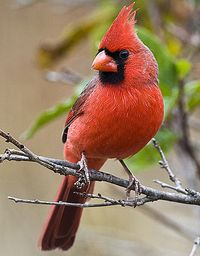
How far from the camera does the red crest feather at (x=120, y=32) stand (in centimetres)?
289

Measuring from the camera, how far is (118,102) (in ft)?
9.45

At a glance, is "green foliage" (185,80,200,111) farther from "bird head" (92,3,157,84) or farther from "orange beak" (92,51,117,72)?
"orange beak" (92,51,117,72)

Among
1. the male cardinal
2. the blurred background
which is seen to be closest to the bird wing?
the male cardinal

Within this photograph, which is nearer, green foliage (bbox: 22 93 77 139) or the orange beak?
the orange beak

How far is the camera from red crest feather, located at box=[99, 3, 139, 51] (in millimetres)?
2887

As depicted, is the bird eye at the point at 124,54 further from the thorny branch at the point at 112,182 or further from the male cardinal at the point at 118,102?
the thorny branch at the point at 112,182

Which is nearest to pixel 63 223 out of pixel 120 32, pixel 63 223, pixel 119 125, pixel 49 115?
pixel 63 223

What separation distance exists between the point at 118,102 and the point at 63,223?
667mm

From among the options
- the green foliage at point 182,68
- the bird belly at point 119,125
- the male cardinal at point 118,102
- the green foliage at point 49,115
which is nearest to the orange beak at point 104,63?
the male cardinal at point 118,102

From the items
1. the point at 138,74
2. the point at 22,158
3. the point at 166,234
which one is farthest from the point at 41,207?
the point at 22,158

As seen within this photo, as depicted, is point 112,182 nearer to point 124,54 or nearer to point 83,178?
point 83,178

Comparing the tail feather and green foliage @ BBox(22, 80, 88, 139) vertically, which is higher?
green foliage @ BBox(22, 80, 88, 139)

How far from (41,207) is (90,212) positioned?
617 mm

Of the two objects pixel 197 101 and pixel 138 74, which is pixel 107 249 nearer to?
pixel 197 101
